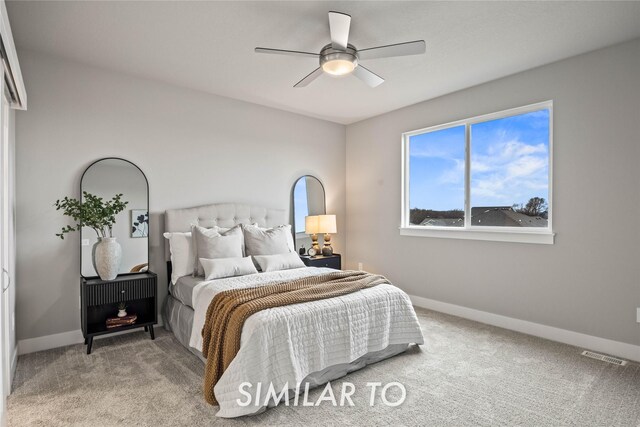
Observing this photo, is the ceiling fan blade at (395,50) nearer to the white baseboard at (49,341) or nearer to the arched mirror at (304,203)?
the arched mirror at (304,203)

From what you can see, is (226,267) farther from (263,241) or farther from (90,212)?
(90,212)

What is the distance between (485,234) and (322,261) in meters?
2.00

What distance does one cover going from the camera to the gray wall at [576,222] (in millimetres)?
3064

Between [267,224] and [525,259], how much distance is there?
9.70 feet

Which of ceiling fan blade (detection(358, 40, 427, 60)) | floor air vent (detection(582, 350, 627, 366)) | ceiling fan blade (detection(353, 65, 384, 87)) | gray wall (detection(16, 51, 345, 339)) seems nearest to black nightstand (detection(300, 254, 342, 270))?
gray wall (detection(16, 51, 345, 339))

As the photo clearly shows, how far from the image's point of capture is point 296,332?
2.43 metres

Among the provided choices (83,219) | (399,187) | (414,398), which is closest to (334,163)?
(399,187)

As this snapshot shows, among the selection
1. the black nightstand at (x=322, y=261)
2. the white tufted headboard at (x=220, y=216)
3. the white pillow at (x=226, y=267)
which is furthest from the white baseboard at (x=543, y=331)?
the white pillow at (x=226, y=267)

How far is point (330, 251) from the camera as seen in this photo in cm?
501

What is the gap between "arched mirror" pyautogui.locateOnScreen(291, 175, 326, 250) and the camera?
5.10 metres

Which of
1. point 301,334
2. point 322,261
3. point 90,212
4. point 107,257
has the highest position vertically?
point 90,212

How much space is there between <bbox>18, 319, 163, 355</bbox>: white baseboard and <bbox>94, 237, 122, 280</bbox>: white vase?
0.66m

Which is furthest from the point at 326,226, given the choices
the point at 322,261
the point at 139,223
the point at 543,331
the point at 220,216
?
the point at 543,331

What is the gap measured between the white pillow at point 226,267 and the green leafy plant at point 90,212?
3.02 ft
